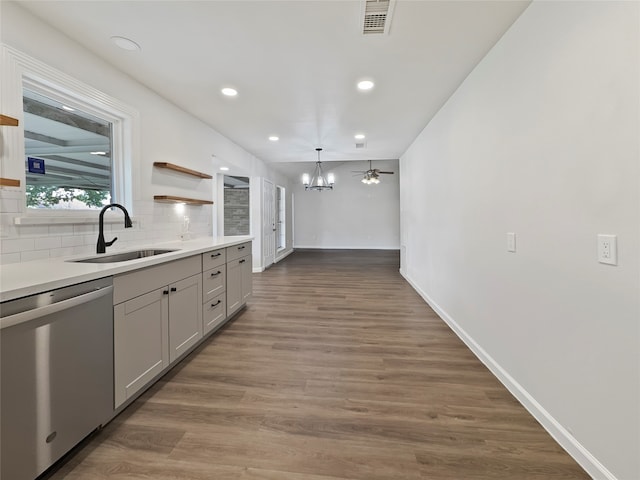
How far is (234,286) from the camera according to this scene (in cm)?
336

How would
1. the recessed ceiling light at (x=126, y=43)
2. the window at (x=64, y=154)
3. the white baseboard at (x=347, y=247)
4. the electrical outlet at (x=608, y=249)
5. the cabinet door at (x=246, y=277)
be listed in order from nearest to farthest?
1. the electrical outlet at (x=608, y=249)
2. the window at (x=64, y=154)
3. the recessed ceiling light at (x=126, y=43)
4. the cabinet door at (x=246, y=277)
5. the white baseboard at (x=347, y=247)

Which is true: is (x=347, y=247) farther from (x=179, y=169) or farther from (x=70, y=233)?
(x=70, y=233)

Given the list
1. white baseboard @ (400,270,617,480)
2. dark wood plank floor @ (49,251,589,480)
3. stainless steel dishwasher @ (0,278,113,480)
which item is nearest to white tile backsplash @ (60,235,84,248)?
stainless steel dishwasher @ (0,278,113,480)

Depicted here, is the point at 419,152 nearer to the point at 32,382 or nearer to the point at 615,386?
the point at 615,386

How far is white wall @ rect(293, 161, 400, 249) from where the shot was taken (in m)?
10.9

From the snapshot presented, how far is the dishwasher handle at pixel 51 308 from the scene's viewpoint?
1.12m

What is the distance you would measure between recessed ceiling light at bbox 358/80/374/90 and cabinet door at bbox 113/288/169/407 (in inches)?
100

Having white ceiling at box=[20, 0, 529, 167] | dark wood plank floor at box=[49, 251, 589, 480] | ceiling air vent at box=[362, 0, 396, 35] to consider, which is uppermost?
white ceiling at box=[20, 0, 529, 167]

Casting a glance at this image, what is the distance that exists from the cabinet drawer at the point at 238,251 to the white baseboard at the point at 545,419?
8.35 feet

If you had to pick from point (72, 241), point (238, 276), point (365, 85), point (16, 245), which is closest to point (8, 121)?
point (16, 245)

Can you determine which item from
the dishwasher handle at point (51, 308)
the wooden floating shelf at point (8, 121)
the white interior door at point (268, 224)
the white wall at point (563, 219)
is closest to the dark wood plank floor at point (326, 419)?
the white wall at point (563, 219)

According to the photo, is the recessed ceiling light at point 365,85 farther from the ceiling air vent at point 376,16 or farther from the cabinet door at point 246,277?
the cabinet door at point 246,277

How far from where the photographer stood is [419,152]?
180 inches

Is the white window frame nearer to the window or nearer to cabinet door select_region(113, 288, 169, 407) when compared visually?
the window
